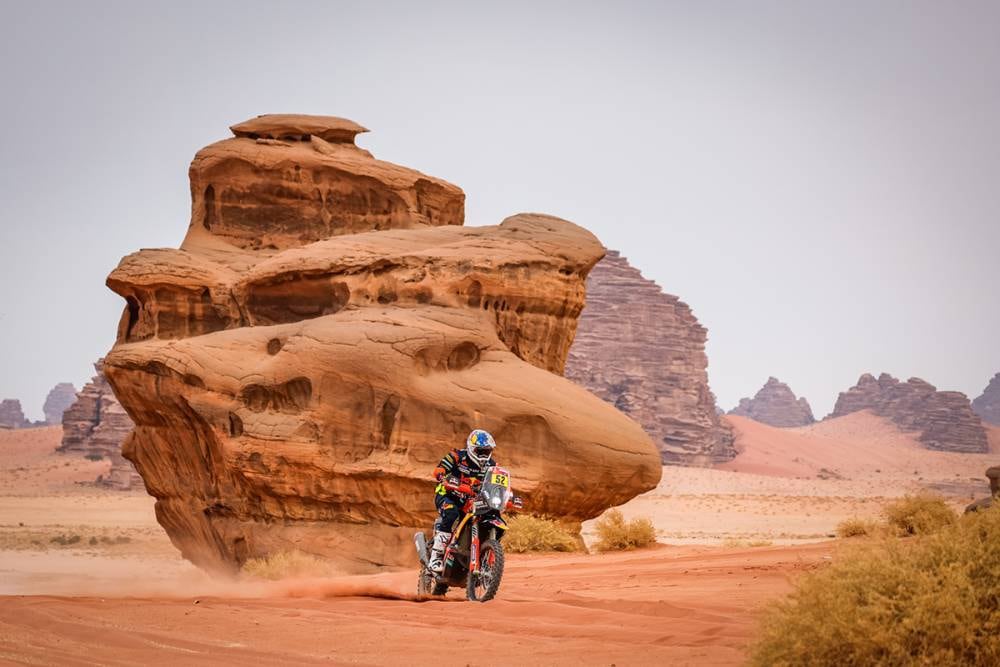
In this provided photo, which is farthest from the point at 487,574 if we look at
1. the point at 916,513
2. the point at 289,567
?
the point at 289,567

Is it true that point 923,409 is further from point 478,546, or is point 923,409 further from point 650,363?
point 478,546

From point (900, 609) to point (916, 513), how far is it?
9.74 metres

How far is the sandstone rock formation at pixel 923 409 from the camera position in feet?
388

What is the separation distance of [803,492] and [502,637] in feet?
260

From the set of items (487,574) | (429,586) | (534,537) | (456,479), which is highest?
(456,479)

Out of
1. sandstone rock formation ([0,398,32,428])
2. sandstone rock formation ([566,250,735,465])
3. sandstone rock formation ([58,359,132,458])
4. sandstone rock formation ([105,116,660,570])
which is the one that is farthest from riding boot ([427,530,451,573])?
sandstone rock formation ([0,398,32,428])

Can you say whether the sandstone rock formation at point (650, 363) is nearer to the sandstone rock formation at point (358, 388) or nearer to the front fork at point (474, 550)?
the sandstone rock formation at point (358, 388)

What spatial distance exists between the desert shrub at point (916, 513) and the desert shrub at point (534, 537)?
5190mm

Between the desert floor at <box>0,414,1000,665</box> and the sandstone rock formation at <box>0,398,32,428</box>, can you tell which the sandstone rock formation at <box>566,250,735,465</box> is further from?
the sandstone rock formation at <box>0,398,32,428</box>

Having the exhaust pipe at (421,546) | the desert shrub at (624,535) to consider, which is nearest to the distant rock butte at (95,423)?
the desert shrub at (624,535)

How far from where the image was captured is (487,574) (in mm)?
11469

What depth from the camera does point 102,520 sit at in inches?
2136

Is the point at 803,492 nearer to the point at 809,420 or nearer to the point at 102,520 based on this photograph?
the point at 102,520

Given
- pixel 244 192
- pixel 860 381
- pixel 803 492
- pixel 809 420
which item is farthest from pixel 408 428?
pixel 809 420
